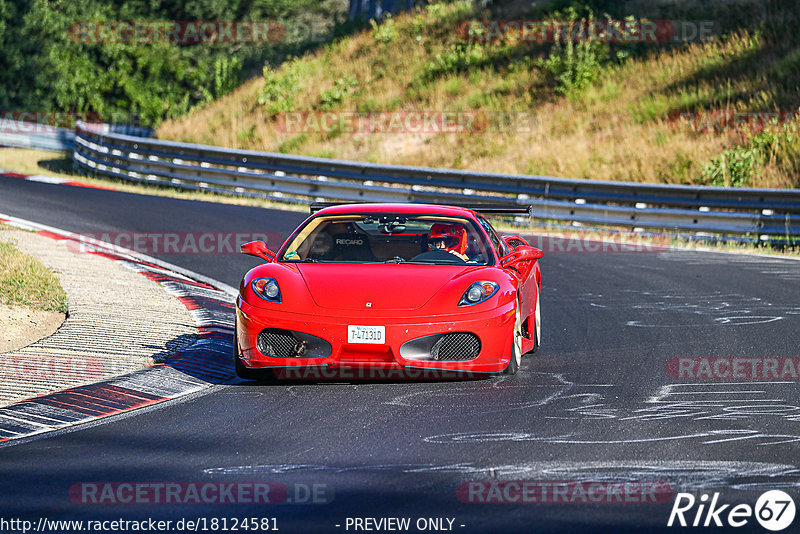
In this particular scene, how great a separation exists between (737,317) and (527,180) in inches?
396

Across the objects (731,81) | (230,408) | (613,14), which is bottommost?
(230,408)

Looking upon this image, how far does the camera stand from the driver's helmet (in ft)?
30.0

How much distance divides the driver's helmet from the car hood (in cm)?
70

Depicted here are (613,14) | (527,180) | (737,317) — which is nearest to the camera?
(737,317)

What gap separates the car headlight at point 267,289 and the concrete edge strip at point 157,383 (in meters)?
0.71

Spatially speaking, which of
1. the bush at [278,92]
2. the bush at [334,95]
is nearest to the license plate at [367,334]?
the bush at [278,92]

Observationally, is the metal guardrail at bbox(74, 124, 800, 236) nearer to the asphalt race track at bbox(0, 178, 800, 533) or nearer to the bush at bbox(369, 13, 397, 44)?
the asphalt race track at bbox(0, 178, 800, 533)

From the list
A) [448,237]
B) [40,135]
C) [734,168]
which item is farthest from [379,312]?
[40,135]

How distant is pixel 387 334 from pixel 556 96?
79.7 ft

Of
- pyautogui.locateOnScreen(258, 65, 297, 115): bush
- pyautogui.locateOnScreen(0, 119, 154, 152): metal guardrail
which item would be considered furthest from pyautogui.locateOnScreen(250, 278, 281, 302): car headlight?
pyautogui.locateOnScreen(0, 119, 154, 152): metal guardrail

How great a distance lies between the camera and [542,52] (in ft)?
110

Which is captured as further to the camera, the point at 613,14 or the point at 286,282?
the point at 613,14

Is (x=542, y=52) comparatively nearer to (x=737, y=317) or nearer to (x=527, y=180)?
(x=527, y=180)

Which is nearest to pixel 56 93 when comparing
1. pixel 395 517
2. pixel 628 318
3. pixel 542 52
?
pixel 542 52
